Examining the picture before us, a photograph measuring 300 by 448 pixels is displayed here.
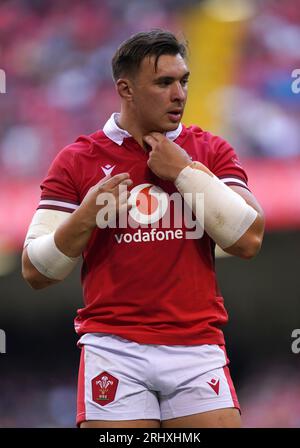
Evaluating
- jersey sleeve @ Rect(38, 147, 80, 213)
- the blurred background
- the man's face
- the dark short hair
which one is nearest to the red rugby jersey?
jersey sleeve @ Rect(38, 147, 80, 213)

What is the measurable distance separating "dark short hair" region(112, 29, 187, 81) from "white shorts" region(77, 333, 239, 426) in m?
0.72

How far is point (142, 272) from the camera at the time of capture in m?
2.13

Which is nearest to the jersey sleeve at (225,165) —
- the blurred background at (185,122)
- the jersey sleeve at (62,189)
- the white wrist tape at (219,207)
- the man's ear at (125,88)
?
the white wrist tape at (219,207)

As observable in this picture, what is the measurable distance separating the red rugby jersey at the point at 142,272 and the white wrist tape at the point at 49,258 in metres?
0.07

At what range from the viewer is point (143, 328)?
6.91 ft

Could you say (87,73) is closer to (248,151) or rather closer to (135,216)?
(248,151)

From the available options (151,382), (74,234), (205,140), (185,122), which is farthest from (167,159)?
(185,122)

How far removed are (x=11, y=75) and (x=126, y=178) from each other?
2.80 m

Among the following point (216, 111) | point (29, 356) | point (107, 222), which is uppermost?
point (216, 111)

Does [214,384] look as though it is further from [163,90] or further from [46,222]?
[163,90]

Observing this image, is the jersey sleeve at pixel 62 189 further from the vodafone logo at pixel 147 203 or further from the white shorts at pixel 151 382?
the white shorts at pixel 151 382

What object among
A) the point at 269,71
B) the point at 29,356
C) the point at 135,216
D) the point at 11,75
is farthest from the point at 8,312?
the point at 135,216

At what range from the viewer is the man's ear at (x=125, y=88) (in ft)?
7.55

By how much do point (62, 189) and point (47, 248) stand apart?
0.17 meters
